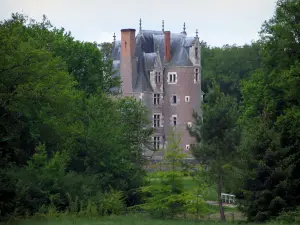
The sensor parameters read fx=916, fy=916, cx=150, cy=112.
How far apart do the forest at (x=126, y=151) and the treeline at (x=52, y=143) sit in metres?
0.05

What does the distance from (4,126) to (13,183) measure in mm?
2630

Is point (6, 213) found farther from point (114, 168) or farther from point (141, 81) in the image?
point (141, 81)

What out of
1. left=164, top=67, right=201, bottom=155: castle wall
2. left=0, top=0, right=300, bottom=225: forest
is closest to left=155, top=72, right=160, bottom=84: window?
left=164, top=67, right=201, bottom=155: castle wall

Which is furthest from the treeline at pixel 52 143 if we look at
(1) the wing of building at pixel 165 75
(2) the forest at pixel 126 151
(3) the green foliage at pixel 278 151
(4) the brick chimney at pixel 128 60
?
(1) the wing of building at pixel 165 75

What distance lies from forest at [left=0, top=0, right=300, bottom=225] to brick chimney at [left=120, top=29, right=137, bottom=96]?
30.4 meters

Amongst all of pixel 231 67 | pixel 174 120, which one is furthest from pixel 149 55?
pixel 231 67

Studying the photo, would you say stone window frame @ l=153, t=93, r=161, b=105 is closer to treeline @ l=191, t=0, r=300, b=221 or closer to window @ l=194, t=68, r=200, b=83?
window @ l=194, t=68, r=200, b=83

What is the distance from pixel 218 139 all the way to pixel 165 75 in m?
42.6

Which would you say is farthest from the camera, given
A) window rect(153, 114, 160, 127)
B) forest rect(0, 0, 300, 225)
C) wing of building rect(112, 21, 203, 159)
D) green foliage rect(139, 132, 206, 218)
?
window rect(153, 114, 160, 127)

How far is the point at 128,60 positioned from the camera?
261ft

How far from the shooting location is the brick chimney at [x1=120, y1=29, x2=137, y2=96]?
79438 millimetres

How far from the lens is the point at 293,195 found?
112 ft

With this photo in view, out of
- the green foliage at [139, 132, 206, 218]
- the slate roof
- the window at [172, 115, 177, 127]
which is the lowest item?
the green foliage at [139, 132, 206, 218]

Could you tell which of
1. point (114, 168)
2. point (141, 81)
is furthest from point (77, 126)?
point (141, 81)
